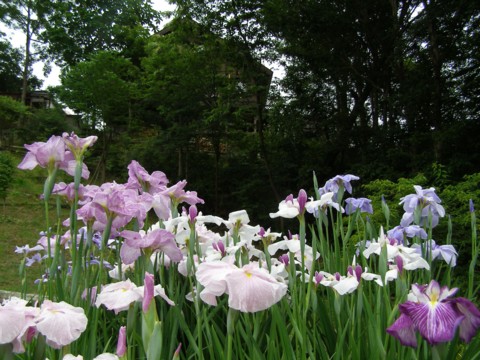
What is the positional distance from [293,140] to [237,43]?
106 inches

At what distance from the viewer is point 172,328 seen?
1.27 metres

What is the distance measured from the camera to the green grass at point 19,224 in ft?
19.3

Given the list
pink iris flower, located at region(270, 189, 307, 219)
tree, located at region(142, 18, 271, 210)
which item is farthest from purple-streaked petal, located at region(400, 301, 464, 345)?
tree, located at region(142, 18, 271, 210)

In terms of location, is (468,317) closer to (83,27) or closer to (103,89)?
(103,89)

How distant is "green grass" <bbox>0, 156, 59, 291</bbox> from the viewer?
587 cm

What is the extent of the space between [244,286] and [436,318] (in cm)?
35

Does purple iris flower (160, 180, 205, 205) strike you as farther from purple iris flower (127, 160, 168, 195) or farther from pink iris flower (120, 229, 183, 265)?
pink iris flower (120, 229, 183, 265)

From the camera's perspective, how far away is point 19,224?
9.61 m

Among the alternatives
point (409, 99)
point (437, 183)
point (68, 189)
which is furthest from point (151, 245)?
point (409, 99)

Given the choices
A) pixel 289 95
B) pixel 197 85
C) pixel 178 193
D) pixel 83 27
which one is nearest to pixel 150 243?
pixel 178 193

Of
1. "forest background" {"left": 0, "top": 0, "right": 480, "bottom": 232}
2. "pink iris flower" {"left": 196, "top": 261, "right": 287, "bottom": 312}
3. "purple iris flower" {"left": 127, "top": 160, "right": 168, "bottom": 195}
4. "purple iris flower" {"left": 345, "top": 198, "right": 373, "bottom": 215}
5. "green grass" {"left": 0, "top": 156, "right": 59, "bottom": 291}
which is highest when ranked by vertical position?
"forest background" {"left": 0, "top": 0, "right": 480, "bottom": 232}

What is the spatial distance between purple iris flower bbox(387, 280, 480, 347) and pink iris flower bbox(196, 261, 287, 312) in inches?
9.4

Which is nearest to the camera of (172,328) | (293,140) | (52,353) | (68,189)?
(52,353)

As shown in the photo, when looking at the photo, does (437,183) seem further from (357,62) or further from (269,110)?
(269,110)
